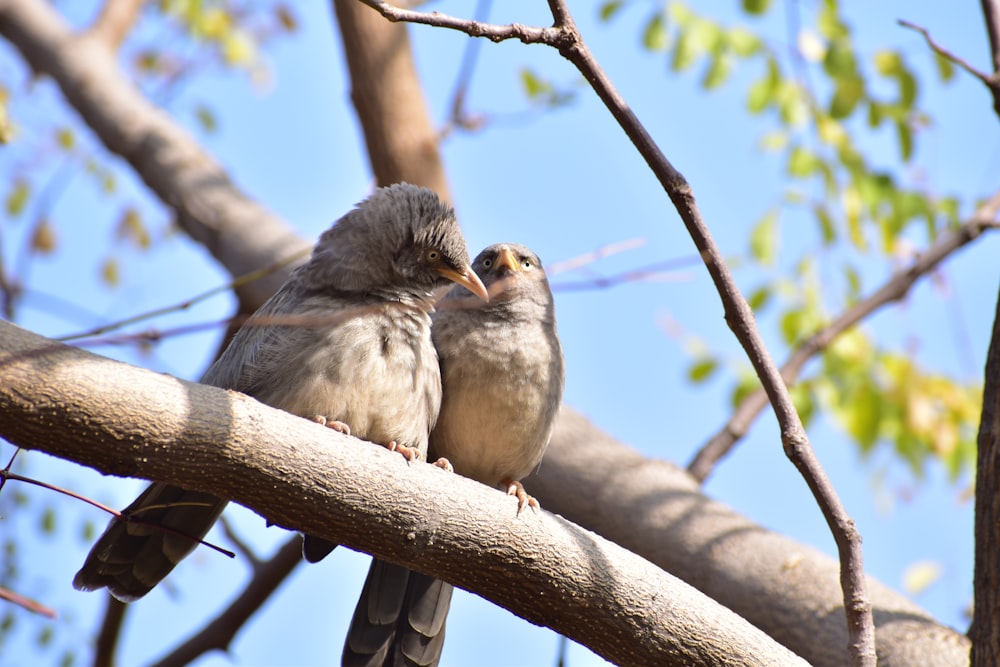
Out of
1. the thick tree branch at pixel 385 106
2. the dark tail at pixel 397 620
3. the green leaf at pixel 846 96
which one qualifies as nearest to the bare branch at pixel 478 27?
the dark tail at pixel 397 620

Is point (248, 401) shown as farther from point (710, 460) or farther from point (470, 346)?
point (710, 460)

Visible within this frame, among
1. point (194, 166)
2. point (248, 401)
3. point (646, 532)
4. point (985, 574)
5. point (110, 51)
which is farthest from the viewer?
point (110, 51)

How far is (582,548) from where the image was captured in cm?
271

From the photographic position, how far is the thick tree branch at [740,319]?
2.60 meters

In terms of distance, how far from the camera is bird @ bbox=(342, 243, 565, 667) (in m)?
3.59

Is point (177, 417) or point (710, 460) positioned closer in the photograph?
point (177, 417)

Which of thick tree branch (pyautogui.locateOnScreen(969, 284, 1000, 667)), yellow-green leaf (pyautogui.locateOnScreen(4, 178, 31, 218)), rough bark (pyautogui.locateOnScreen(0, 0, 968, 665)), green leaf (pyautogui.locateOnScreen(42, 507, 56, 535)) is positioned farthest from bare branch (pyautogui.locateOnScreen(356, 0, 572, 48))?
yellow-green leaf (pyautogui.locateOnScreen(4, 178, 31, 218))

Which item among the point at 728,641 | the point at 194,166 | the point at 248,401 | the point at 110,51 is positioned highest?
the point at 110,51

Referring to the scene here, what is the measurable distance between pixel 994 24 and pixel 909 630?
2.04 metres

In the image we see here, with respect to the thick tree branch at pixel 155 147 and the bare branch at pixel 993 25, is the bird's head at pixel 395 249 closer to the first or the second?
the thick tree branch at pixel 155 147

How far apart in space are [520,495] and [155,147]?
333 centimetres

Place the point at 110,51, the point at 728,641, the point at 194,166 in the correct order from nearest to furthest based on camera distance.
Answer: the point at 728,641 → the point at 194,166 → the point at 110,51

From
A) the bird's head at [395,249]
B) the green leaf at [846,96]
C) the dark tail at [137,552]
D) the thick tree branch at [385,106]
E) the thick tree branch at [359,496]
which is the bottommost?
the thick tree branch at [359,496]

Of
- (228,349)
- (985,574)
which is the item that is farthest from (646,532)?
(228,349)
